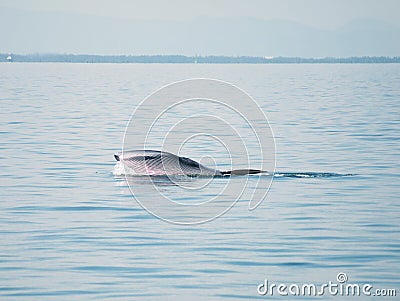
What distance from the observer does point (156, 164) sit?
83.3ft

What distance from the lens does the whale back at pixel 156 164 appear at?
2536 cm

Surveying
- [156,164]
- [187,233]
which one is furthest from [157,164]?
[187,233]

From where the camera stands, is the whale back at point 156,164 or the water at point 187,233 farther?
the whale back at point 156,164

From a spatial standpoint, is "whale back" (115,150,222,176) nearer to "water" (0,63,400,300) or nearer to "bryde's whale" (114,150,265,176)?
"bryde's whale" (114,150,265,176)

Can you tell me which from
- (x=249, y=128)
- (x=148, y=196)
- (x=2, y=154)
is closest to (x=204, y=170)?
(x=148, y=196)

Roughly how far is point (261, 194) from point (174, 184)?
240cm

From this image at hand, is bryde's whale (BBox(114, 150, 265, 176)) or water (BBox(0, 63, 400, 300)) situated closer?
water (BBox(0, 63, 400, 300))

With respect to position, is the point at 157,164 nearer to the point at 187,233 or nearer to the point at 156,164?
the point at 156,164

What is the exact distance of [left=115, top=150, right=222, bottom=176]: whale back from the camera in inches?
998

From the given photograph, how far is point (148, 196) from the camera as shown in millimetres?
22500

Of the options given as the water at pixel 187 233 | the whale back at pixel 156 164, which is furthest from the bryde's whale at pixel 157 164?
the water at pixel 187 233

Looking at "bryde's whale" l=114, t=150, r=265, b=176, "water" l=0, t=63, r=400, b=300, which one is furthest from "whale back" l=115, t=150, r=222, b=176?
"water" l=0, t=63, r=400, b=300

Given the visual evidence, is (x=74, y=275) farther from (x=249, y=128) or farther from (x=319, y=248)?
(x=249, y=128)

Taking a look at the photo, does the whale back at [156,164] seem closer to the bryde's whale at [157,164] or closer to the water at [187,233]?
the bryde's whale at [157,164]
